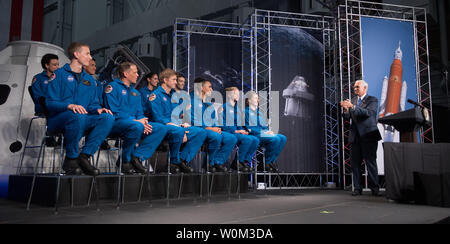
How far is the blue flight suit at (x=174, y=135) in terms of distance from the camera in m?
3.54

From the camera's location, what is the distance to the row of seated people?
2654mm

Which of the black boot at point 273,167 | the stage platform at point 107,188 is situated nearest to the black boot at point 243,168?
the stage platform at point 107,188

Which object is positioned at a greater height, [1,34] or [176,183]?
[1,34]

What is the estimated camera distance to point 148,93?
3840mm

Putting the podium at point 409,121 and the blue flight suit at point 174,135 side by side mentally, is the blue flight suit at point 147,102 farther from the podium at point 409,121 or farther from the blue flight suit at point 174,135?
the podium at point 409,121

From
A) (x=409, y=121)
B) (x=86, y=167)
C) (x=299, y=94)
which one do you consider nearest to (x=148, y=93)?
(x=86, y=167)

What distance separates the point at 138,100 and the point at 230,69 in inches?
144

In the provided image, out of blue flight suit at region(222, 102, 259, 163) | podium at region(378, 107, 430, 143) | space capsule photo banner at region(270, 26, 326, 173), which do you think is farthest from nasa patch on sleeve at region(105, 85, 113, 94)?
space capsule photo banner at region(270, 26, 326, 173)

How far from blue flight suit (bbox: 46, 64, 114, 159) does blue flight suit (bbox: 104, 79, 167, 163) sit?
0.69 ft

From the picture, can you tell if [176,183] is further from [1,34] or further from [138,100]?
[1,34]

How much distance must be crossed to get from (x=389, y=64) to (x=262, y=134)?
3.04 m

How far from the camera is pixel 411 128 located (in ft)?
11.3

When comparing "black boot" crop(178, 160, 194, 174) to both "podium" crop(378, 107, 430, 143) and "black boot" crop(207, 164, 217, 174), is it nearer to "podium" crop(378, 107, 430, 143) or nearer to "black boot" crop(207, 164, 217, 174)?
"black boot" crop(207, 164, 217, 174)
